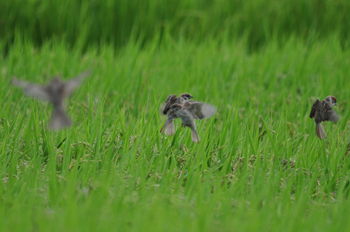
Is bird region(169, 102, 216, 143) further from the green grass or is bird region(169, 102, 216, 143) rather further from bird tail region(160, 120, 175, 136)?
the green grass

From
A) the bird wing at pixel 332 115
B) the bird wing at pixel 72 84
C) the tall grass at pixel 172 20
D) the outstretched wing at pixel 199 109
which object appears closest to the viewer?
the bird wing at pixel 72 84

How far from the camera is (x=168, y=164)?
2.69 meters

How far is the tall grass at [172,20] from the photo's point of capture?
567cm

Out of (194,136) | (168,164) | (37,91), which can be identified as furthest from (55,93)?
(168,164)

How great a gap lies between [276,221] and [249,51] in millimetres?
4418

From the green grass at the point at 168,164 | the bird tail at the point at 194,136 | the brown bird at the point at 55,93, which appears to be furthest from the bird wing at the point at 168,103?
the brown bird at the point at 55,93

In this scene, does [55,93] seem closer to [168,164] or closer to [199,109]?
[199,109]

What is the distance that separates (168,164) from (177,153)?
0.09 meters

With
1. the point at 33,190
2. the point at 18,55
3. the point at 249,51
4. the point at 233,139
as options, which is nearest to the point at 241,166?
the point at 233,139

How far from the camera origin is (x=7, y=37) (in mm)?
5512

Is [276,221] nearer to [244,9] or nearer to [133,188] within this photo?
[133,188]

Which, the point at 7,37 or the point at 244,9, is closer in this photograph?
the point at 7,37

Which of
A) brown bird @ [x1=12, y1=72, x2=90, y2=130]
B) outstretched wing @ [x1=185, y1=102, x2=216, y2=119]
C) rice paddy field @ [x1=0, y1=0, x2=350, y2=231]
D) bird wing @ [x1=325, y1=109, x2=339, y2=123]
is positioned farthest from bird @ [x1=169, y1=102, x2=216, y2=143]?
bird wing @ [x1=325, y1=109, x2=339, y2=123]

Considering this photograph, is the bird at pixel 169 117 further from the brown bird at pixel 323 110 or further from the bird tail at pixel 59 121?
the brown bird at pixel 323 110
